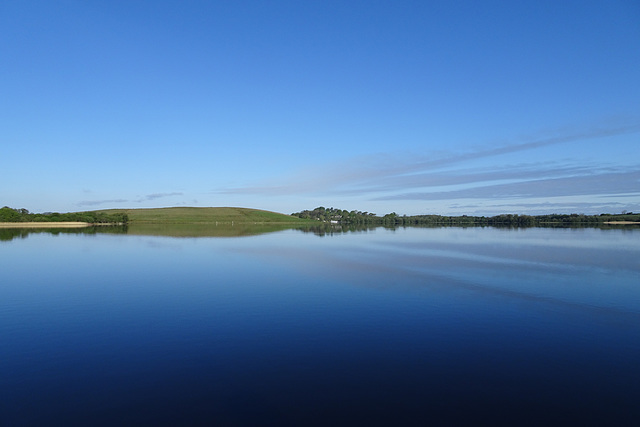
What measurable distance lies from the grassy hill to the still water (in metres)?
135

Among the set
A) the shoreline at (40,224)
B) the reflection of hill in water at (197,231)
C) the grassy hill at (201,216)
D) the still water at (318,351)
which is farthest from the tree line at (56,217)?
the still water at (318,351)

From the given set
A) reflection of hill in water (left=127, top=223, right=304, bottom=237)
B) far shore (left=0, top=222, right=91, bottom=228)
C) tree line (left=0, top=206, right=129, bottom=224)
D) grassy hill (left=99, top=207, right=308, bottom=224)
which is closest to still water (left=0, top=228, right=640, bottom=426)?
reflection of hill in water (left=127, top=223, right=304, bottom=237)

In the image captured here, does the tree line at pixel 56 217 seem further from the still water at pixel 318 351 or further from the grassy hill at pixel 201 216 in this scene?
the still water at pixel 318 351

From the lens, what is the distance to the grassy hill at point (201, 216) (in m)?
152

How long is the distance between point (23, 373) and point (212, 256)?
82.2 feet

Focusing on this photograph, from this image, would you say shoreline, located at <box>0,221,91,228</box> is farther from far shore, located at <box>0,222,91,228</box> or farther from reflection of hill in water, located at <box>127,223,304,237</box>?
reflection of hill in water, located at <box>127,223,304,237</box>

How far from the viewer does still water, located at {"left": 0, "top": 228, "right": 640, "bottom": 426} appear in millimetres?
7625

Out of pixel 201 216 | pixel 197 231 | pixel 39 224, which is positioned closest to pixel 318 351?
pixel 197 231

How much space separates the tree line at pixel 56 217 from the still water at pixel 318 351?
115 m

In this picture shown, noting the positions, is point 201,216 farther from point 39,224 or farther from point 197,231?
point 197,231

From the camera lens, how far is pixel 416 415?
7.42 meters

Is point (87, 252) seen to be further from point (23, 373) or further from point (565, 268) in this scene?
point (565, 268)

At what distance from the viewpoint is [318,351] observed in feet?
35.3

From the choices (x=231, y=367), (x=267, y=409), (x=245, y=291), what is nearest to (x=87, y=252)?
(x=245, y=291)
